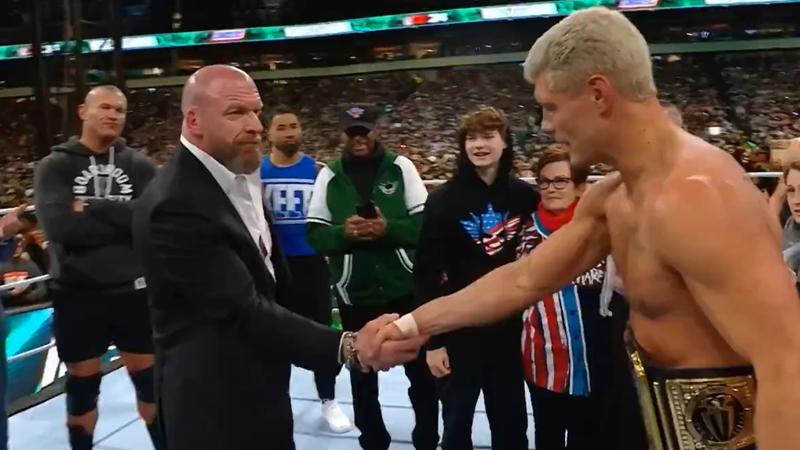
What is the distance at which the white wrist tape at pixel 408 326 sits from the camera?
1.59 metres

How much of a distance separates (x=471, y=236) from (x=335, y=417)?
4.00ft

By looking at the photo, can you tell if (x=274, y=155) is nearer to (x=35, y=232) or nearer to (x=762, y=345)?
(x=762, y=345)

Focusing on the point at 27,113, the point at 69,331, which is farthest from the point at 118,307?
the point at 27,113

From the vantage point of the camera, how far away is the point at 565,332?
82.5 inches

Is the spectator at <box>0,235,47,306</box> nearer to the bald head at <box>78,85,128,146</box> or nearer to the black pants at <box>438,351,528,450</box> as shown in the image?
the bald head at <box>78,85,128,146</box>

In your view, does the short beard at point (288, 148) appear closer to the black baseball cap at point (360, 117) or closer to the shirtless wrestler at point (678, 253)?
the black baseball cap at point (360, 117)

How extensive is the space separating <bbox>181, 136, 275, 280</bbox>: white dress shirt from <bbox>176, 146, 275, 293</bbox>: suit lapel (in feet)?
0.05

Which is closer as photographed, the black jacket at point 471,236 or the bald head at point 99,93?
the black jacket at point 471,236

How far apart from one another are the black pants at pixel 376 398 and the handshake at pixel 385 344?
0.94m

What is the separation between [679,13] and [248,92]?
12.4m

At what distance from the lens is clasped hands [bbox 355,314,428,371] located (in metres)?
1.59

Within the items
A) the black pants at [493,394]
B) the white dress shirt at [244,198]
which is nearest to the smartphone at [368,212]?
the black pants at [493,394]

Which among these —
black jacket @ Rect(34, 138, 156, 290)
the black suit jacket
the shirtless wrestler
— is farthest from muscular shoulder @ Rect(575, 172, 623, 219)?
black jacket @ Rect(34, 138, 156, 290)

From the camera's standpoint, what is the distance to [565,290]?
2086 mm
